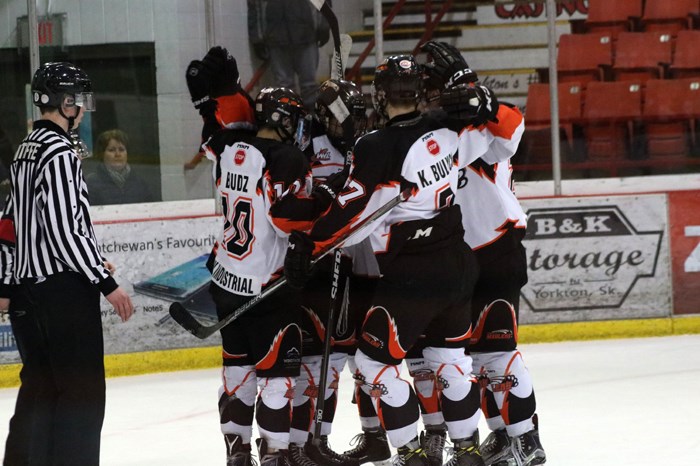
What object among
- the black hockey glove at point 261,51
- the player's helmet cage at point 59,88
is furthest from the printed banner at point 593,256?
the player's helmet cage at point 59,88

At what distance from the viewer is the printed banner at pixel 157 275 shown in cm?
542

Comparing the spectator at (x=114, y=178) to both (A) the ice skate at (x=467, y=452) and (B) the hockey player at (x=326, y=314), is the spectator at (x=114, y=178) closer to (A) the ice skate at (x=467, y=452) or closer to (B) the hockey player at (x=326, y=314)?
(B) the hockey player at (x=326, y=314)

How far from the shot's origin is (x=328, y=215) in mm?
3211

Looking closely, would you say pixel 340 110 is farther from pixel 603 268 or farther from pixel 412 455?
pixel 603 268

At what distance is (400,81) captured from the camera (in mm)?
3248

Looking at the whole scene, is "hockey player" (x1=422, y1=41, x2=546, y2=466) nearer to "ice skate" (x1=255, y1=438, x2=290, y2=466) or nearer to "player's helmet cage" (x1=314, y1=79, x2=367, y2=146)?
"player's helmet cage" (x1=314, y1=79, x2=367, y2=146)

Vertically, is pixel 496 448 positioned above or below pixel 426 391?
below

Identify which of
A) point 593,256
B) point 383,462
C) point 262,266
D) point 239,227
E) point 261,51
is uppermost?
point 261,51

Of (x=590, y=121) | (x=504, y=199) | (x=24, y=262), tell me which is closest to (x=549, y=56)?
(x=590, y=121)

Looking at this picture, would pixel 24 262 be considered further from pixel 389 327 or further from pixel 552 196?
pixel 552 196

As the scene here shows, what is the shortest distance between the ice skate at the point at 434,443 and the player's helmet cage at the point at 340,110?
0.90 m

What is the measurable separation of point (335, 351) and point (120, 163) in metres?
2.25

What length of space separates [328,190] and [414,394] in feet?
2.05

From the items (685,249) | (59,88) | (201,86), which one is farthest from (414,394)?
(685,249)
